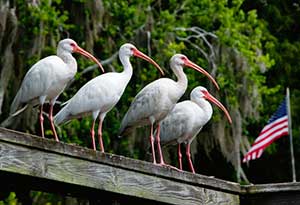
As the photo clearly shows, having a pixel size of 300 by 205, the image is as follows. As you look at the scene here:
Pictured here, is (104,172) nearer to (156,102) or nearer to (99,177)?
(99,177)

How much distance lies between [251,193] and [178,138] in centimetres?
284

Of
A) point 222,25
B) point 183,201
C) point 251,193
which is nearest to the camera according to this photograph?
point 183,201

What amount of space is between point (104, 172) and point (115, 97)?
2303 mm

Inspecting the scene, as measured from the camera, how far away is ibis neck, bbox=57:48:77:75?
6566mm

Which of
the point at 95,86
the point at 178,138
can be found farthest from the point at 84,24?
the point at 95,86

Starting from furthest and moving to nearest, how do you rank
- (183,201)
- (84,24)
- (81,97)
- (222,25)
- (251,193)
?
(222,25), (84,24), (81,97), (251,193), (183,201)

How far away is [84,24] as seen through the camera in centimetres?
1477

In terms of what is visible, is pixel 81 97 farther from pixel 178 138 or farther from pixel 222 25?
pixel 222 25

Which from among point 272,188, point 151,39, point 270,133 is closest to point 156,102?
point 272,188

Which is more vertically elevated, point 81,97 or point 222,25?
point 222,25

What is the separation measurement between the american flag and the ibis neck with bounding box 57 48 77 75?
27.6ft

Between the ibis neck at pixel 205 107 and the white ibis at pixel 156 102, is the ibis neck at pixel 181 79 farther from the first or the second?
the ibis neck at pixel 205 107

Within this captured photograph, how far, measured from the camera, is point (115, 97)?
22.6 ft

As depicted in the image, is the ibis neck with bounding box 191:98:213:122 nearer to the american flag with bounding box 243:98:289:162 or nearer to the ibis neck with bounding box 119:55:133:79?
the ibis neck with bounding box 119:55:133:79
